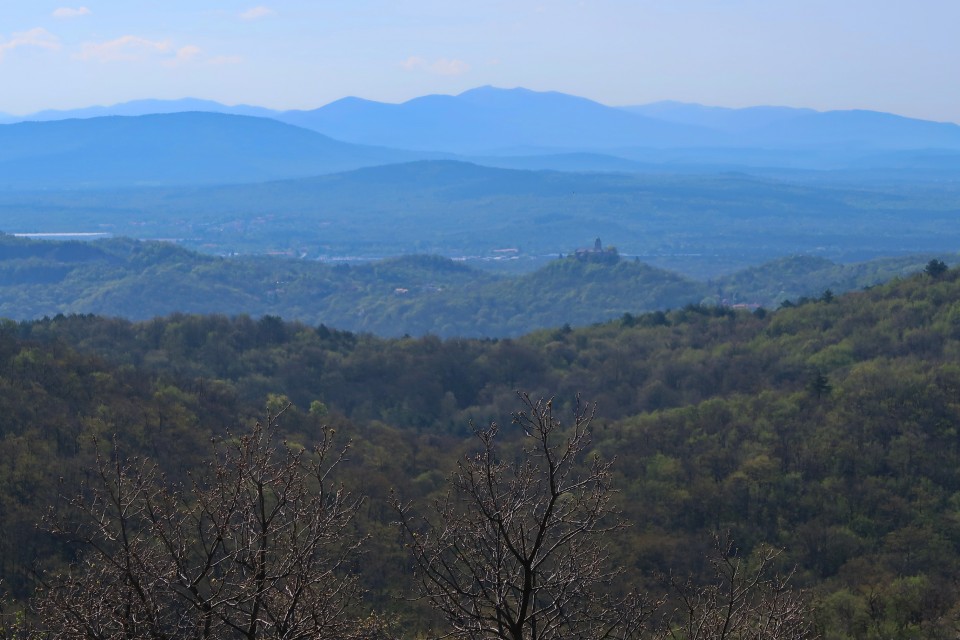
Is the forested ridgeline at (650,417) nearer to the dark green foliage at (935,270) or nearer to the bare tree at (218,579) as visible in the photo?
the dark green foliage at (935,270)

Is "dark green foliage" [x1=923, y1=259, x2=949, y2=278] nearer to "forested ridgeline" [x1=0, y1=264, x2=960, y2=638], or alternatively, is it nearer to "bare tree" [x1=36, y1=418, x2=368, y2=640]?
"forested ridgeline" [x1=0, y1=264, x2=960, y2=638]

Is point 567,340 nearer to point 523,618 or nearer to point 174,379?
point 174,379

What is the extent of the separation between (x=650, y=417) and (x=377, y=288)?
9549 cm

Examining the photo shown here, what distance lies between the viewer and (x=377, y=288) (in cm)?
13638

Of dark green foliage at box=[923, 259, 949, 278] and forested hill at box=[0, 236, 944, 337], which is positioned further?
→ forested hill at box=[0, 236, 944, 337]

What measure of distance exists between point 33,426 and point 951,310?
39.8 m

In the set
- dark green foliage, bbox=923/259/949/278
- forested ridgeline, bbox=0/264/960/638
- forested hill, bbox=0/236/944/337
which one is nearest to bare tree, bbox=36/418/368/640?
forested ridgeline, bbox=0/264/960/638

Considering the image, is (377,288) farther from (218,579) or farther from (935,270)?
(218,579)

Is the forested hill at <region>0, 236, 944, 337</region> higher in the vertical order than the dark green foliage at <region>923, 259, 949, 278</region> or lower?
lower

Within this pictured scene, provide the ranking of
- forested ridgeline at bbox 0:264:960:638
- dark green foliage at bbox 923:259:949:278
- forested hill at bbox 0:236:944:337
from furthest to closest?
forested hill at bbox 0:236:944:337 → dark green foliage at bbox 923:259:949:278 → forested ridgeline at bbox 0:264:960:638

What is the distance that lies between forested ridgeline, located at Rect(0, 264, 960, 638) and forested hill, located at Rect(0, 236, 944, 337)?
54.9 metres

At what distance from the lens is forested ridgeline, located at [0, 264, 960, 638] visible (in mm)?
27719

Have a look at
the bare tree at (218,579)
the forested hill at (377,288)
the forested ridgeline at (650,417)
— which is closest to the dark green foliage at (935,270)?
the forested ridgeline at (650,417)

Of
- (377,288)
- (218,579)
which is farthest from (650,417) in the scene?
(377,288)
